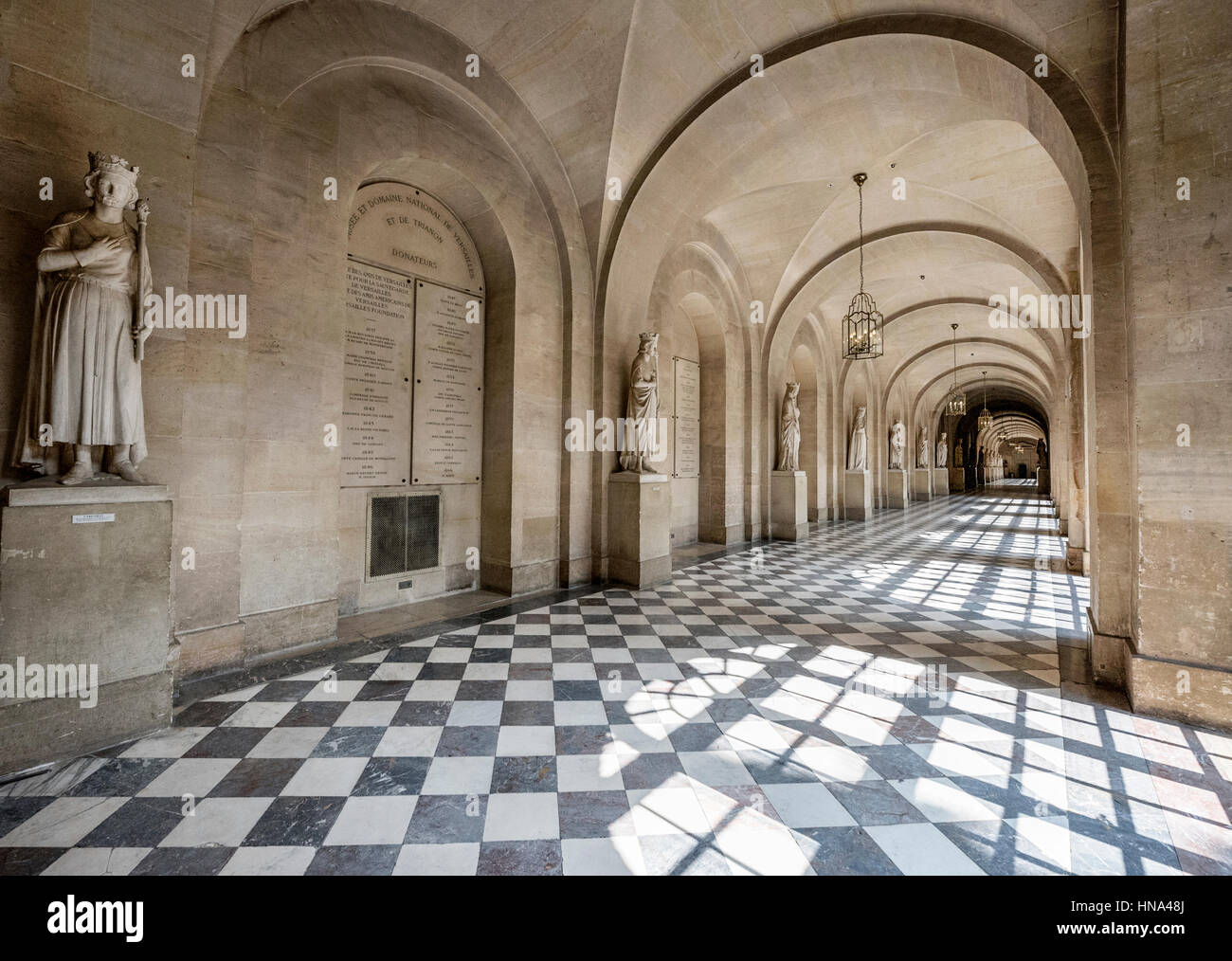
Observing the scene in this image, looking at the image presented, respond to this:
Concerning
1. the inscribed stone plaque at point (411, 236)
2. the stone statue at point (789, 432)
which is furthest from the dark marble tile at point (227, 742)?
the stone statue at point (789, 432)

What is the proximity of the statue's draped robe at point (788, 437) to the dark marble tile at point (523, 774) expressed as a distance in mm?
10078

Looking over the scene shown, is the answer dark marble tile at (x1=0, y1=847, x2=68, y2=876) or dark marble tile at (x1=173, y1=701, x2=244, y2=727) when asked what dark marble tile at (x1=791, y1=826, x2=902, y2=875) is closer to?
dark marble tile at (x1=0, y1=847, x2=68, y2=876)

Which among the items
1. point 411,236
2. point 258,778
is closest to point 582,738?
point 258,778

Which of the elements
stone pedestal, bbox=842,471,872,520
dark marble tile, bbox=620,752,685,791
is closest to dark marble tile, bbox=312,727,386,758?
dark marble tile, bbox=620,752,685,791

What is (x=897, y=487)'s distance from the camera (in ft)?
67.3

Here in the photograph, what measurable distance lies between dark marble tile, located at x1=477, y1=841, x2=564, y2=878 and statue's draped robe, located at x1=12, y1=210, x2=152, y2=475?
3.21 meters

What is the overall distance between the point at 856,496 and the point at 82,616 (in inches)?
659

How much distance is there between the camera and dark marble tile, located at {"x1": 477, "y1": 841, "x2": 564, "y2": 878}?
2.01 meters

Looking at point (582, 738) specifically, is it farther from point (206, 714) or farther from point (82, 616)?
point (82, 616)

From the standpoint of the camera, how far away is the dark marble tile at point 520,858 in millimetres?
2006

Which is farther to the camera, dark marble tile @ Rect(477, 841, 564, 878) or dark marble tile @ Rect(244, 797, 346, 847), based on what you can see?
dark marble tile @ Rect(244, 797, 346, 847)

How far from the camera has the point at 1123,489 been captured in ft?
13.4
